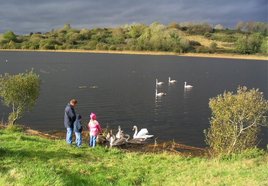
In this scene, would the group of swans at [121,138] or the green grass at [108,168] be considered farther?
the group of swans at [121,138]

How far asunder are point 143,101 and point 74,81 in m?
27.4

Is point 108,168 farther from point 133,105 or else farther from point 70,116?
point 133,105

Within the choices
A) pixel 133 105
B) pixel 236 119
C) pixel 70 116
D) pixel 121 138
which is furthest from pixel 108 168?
pixel 133 105

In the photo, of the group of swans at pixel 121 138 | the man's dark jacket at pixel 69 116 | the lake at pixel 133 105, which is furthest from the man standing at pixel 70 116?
the lake at pixel 133 105

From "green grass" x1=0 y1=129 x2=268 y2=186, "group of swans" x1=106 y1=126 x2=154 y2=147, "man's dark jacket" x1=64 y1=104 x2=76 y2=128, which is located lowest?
"group of swans" x1=106 y1=126 x2=154 y2=147

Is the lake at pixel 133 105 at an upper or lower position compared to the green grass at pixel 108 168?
lower

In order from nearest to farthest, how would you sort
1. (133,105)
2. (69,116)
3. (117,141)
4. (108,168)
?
(108,168)
(69,116)
(117,141)
(133,105)

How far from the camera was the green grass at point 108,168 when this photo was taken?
13.9 metres

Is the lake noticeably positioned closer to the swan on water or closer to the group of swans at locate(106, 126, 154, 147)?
the group of swans at locate(106, 126, 154, 147)

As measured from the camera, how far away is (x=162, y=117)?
155 feet

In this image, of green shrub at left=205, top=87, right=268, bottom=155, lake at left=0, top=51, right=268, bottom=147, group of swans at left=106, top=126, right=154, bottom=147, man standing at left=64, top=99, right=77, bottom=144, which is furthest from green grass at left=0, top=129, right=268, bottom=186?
lake at left=0, top=51, right=268, bottom=147

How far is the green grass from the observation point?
13.9m

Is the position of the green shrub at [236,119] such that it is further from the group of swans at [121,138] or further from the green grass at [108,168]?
the group of swans at [121,138]

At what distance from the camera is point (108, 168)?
56.1 ft
